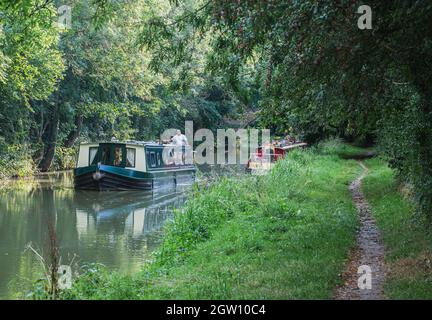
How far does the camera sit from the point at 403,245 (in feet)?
27.7

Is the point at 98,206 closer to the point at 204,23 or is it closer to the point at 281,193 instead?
the point at 281,193

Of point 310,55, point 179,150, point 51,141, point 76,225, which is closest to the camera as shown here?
point 310,55

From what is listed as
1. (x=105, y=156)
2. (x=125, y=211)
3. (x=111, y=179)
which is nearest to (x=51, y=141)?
(x=105, y=156)

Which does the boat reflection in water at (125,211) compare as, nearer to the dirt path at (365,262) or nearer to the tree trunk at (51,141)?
the dirt path at (365,262)

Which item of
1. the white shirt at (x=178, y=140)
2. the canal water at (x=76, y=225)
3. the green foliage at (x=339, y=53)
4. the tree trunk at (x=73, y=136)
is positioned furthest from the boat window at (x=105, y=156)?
the green foliage at (x=339, y=53)

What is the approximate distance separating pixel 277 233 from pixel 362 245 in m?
1.47

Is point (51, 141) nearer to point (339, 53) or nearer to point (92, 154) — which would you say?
point (92, 154)

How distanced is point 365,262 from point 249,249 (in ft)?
6.01

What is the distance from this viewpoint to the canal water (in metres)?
11.3

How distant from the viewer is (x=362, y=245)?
9.15m

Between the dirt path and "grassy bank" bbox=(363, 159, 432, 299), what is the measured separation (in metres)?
0.11

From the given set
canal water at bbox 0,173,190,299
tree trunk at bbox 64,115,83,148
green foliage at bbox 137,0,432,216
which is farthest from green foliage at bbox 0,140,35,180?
green foliage at bbox 137,0,432,216

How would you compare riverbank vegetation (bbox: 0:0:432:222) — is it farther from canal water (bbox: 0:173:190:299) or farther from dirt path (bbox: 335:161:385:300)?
canal water (bbox: 0:173:190:299)
